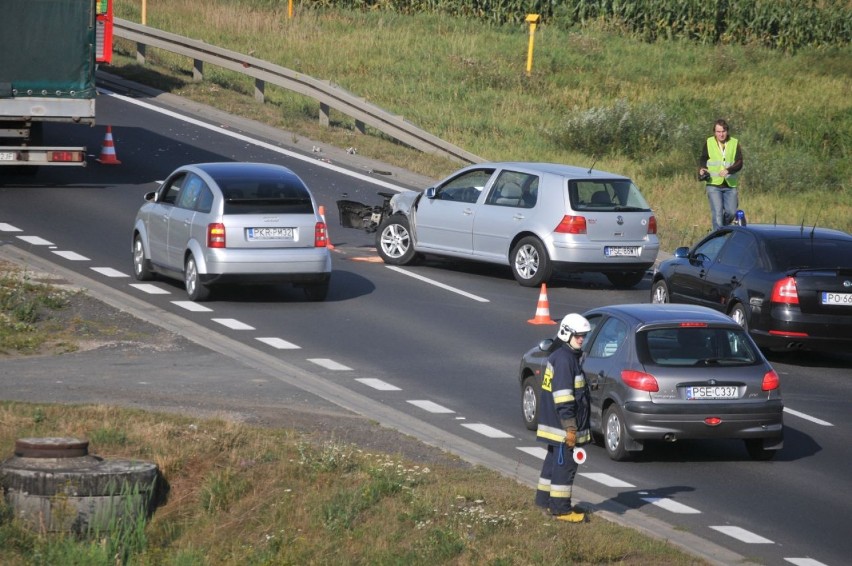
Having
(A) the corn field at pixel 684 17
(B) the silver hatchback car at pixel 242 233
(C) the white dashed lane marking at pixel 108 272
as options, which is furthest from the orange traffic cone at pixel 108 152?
(A) the corn field at pixel 684 17

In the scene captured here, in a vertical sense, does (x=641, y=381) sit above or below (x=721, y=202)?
below

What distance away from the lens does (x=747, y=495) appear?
42.2 feet

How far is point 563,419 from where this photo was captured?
1148 centimetres

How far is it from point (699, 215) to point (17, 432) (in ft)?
57.8

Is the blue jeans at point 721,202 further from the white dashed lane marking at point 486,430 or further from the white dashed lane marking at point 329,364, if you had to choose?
the white dashed lane marking at point 486,430

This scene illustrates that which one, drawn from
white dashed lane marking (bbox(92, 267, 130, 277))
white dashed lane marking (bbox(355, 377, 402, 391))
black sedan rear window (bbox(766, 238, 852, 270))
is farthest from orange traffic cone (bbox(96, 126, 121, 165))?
black sedan rear window (bbox(766, 238, 852, 270))

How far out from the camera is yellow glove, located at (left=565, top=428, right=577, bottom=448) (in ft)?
37.4

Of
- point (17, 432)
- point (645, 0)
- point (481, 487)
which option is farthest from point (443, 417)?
point (645, 0)

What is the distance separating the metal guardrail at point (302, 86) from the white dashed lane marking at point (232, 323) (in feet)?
38.1

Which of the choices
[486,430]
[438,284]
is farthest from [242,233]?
[486,430]

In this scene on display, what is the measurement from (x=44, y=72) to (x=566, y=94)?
57.3 feet

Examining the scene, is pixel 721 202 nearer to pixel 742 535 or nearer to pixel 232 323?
pixel 232 323

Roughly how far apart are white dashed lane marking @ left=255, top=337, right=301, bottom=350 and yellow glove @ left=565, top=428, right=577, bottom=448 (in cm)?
703

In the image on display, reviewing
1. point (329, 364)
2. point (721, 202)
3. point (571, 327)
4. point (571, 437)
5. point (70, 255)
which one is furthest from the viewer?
point (721, 202)
